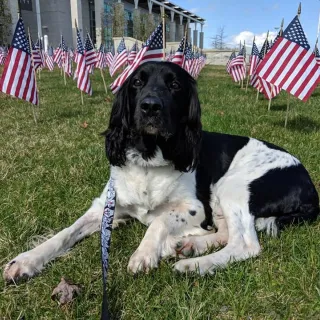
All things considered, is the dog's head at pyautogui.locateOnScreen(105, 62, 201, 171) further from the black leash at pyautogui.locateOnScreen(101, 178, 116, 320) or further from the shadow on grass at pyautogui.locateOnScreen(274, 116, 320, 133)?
the shadow on grass at pyautogui.locateOnScreen(274, 116, 320, 133)

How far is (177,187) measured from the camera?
3.10m

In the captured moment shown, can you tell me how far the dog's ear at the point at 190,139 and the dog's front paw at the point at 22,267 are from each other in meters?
1.33

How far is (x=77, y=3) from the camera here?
2418 inches

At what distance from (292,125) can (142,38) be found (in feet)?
205

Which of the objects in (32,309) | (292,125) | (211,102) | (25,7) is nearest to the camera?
(32,309)

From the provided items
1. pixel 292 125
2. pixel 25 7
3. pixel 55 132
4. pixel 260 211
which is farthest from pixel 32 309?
pixel 25 7

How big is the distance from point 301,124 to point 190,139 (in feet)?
17.4

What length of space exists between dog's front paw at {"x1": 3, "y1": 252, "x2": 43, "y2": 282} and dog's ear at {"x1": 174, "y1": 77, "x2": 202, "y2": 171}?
1330mm

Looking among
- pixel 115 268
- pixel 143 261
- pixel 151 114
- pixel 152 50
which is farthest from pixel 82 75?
pixel 143 261

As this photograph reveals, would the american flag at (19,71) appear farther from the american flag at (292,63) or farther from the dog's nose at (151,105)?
the dog's nose at (151,105)

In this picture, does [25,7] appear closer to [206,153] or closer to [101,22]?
[101,22]

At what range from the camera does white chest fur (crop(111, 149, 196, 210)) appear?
3030 millimetres

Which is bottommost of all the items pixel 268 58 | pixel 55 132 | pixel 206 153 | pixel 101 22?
pixel 55 132

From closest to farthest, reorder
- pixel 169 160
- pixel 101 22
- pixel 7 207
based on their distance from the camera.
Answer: pixel 169 160 < pixel 7 207 < pixel 101 22
